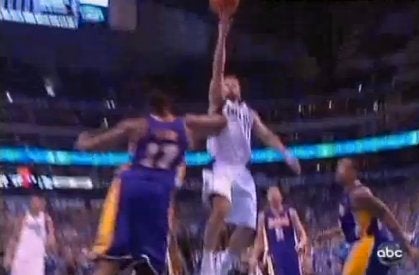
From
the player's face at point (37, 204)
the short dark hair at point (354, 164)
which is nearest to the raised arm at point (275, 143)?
the short dark hair at point (354, 164)

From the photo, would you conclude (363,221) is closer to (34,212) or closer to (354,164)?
(354,164)

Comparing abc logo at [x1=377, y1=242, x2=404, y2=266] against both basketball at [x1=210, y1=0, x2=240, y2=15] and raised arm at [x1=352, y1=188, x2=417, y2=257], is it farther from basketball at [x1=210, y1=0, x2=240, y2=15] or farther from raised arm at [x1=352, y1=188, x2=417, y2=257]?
basketball at [x1=210, y1=0, x2=240, y2=15]

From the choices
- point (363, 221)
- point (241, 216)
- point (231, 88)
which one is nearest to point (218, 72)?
point (231, 88)

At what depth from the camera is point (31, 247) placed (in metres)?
1.80

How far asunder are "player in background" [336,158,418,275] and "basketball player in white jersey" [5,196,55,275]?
0.55 m

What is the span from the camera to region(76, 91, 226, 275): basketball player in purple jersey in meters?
1.79

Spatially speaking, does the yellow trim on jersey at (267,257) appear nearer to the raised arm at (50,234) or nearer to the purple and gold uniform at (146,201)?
the purple and gold uniform at (146,201)

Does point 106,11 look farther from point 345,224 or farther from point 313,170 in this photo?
point 345,224

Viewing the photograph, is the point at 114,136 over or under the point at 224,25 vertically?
under

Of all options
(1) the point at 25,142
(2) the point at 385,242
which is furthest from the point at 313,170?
(1) the point at 25,142

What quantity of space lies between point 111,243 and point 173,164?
183mm

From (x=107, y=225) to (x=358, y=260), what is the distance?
0.48m

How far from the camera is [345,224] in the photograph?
188cm

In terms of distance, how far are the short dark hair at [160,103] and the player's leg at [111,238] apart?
18 centimetres
